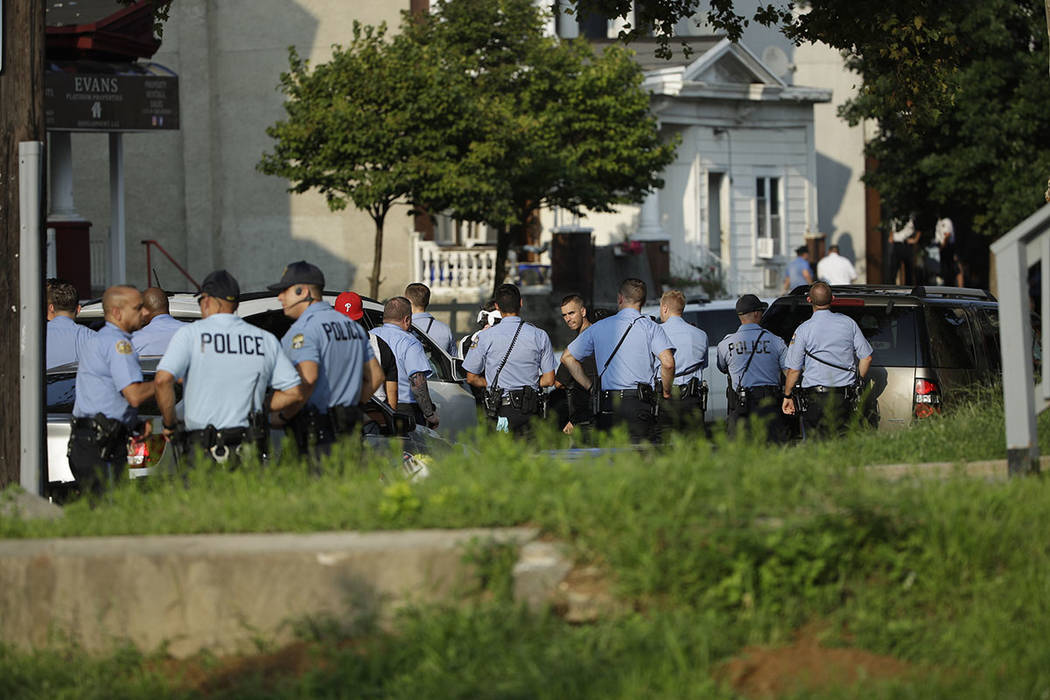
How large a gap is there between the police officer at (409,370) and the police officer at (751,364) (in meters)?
2.40

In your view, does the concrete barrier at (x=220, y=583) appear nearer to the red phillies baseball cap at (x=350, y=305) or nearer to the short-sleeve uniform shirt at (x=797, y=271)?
the red phillies baseball cap at (x=350, y=305)

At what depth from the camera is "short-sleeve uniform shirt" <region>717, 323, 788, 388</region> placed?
11188mm

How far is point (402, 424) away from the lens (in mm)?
9430

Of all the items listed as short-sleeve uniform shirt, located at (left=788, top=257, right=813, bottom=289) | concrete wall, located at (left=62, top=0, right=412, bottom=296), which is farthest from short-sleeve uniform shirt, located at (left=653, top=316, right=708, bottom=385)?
concrete wall, located at (left=62, top=0, right=412, bottom=296)

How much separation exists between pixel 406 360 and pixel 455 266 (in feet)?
61.6

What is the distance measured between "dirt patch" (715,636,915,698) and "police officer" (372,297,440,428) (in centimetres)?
575

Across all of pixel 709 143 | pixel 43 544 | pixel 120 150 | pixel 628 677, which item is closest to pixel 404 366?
pixel 43 544

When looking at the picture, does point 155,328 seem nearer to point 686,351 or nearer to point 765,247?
point 686,351

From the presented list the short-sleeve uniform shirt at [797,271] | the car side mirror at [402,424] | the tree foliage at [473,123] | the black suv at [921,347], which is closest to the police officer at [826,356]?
the black suv at [921,347]

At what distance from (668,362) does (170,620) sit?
5827 mm

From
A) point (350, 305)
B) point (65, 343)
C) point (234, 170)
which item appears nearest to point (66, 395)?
point (65, 343)

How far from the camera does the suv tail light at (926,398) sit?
422 inches

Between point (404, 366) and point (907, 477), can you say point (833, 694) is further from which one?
point (404, 366)

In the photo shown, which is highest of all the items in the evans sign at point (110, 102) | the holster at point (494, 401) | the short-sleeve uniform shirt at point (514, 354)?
the evans sign at point (110, 102)
